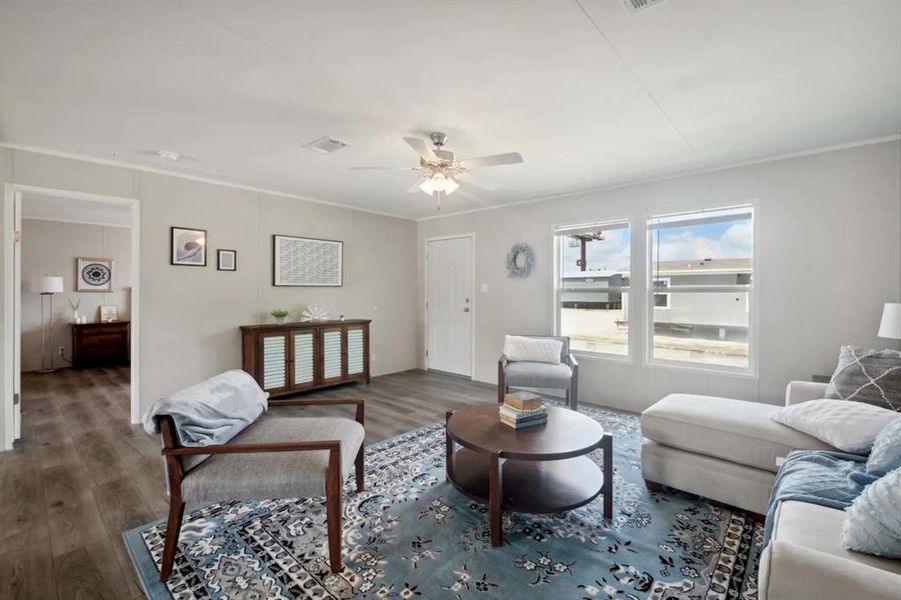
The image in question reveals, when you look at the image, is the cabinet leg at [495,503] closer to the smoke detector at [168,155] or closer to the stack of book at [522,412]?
the stack of book at [522,412]

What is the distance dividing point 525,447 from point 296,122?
100.0 inches

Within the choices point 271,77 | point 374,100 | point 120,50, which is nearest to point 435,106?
point 374,100

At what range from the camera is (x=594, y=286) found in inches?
179

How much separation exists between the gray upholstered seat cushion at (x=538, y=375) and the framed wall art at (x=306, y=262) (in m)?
2.65

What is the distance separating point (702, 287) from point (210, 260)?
5.01 m

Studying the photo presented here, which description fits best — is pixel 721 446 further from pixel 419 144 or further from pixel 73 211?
pixel 73 211

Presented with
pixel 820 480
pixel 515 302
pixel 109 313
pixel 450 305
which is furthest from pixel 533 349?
pixel 109 313

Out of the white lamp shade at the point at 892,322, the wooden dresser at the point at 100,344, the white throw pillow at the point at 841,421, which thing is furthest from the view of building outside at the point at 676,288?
the wooden dresser at the point at 100,344

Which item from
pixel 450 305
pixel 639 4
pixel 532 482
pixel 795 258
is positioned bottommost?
pixel 532 482

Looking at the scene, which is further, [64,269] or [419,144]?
[64,269]

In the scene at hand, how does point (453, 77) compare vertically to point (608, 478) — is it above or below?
above

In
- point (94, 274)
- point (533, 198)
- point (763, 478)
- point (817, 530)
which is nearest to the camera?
point (817, 530)

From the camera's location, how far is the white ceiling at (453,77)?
1.69 metres

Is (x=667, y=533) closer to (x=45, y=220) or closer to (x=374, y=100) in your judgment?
(x=374, y=100)
